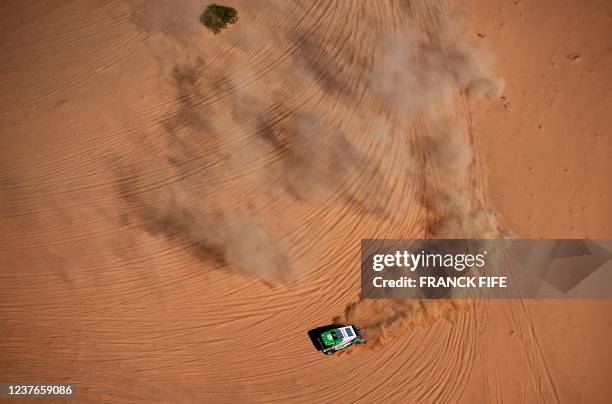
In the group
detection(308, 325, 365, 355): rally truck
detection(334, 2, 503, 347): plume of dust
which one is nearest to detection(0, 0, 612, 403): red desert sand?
detection(334, 2, 503, 347): plume of dust

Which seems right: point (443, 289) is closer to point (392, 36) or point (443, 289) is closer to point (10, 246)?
point (392, 36)

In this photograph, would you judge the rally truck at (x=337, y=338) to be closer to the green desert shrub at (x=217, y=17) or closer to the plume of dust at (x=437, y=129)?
the plume of dust at (x=437, y=129)

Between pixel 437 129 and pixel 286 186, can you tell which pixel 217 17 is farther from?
pixel 437 129

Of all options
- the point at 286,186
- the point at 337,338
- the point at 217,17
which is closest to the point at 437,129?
the point at 286,186

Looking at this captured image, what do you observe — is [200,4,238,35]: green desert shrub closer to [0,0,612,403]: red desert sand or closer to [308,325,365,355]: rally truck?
[0,0,612,403]: red desert sand

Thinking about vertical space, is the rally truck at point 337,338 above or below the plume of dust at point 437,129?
below

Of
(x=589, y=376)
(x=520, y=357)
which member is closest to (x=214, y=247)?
(x=520, y=357)

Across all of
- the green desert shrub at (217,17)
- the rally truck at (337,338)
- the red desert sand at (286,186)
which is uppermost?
the green desert shrub at (217,17)

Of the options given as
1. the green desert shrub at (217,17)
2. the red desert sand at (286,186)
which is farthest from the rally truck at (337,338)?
the green desert shrub at (217,17)
